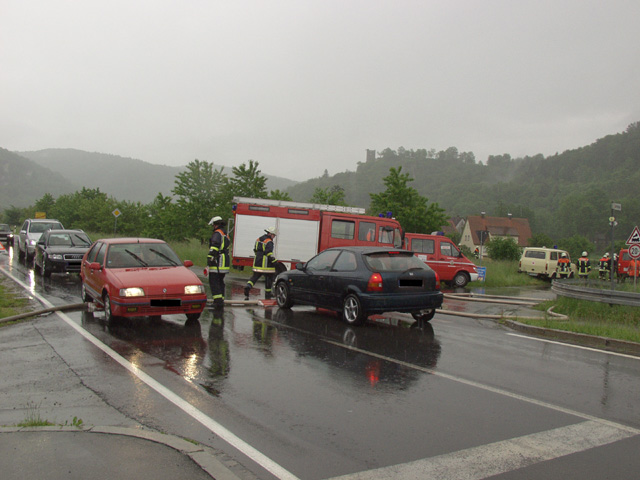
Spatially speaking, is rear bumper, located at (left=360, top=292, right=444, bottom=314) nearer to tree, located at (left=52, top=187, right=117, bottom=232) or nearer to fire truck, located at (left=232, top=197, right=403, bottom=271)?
fire truck, located at (left=232, top=197, right=403, bottom=271)

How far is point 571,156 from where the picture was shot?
5546 inches

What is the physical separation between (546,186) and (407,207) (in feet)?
400

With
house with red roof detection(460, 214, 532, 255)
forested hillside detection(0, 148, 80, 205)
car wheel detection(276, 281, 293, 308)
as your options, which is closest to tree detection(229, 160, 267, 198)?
car wheel detection(276, 281, 293, 308)

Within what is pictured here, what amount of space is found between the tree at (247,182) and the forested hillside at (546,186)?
7485 cm

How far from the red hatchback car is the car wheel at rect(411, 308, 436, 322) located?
422cm

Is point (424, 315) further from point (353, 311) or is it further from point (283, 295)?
point (283, 295)

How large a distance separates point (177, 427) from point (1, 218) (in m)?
93.2

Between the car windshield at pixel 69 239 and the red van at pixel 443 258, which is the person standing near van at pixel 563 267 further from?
the car windshield at pixel 69 239

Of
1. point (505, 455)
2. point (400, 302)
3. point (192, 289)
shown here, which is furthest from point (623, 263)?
point (505, 455)

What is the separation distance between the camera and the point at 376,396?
5.57 meters

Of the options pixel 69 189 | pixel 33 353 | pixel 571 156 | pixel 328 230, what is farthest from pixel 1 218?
pixel 571 156

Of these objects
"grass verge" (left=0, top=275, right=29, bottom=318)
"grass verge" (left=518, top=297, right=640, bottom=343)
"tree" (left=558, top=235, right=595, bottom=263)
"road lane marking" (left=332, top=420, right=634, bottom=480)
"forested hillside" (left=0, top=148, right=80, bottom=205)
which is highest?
"forested hillside" (left=0, top=148, right=80, bottom=205)

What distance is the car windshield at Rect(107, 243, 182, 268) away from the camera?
33.1 feet

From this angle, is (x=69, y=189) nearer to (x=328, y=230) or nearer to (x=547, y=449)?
(x=328, y=230)
